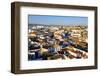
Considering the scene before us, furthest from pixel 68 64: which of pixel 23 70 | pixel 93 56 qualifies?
pixel 23 70

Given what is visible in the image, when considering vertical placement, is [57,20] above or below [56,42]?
above

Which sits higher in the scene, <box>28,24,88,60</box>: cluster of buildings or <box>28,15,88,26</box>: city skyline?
<box>28,15,88,26</box>: city skyline

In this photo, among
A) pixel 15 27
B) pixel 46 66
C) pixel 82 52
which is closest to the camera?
pixel 15 27

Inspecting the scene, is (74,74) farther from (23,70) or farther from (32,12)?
(32,12)
